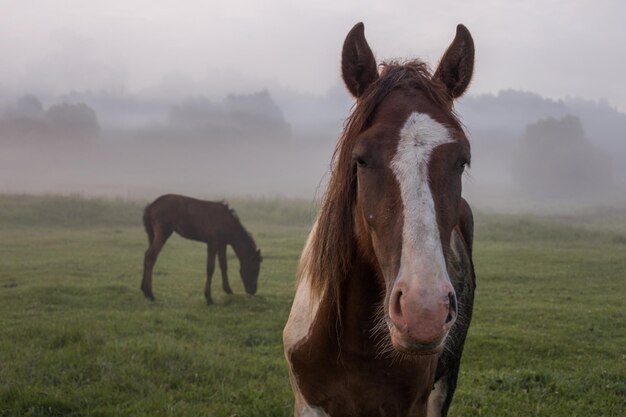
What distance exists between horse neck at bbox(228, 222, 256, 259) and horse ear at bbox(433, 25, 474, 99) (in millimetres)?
10708

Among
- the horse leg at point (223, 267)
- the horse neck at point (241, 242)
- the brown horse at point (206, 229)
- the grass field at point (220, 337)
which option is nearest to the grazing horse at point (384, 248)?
the grass field at point (220, 337)

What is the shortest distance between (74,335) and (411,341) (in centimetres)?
655

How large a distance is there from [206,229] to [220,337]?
16.5ft

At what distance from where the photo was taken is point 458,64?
2.77 metres

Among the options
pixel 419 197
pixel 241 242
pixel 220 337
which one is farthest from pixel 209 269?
pixel 419 197

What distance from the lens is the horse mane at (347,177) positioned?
8.30 ft

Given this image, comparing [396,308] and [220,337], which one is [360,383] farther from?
[220,337]

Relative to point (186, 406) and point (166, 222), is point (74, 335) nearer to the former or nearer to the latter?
point (186, 406)

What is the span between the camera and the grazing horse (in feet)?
6.55

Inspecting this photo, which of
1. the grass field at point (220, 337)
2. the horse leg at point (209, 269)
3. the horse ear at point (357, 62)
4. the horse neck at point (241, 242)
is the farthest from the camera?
the horse neck at point (241, 242)

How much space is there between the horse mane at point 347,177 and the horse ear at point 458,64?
0.35 feet

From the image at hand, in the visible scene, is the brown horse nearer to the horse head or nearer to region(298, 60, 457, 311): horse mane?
region(298, 60, 457, 311): horse mane

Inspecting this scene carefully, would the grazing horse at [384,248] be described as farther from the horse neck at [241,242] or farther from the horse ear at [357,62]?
the horse neck at [241,242]

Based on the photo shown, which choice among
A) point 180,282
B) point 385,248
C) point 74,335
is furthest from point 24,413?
point 180,282
